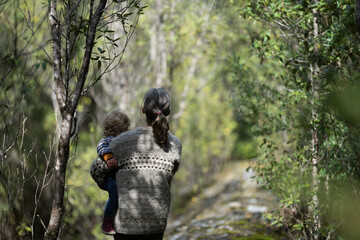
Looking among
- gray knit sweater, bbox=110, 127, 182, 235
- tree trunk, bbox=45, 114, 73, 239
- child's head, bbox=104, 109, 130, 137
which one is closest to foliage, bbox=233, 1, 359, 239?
gray knit sweater, bbox=110, 127, 182, 235

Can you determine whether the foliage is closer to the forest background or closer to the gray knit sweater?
the forest background

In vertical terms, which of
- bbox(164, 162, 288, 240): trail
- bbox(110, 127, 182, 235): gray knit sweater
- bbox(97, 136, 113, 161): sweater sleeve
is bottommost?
bbox(164, 162, 288, 240): trail

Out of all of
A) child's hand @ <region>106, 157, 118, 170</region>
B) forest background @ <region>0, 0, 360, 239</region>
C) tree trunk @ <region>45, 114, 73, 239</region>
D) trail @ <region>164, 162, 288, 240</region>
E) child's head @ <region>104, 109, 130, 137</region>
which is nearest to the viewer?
tree trunk @ <region>45, 114, 73, 239</region>

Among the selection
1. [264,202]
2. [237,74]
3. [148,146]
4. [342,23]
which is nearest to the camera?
[148,146]

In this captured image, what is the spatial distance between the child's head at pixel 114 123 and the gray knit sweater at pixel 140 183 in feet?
1.01

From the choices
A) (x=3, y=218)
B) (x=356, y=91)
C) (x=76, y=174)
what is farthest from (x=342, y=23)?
(x=76, y=174)

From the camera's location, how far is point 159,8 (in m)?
11.3

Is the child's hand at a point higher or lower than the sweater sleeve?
lower

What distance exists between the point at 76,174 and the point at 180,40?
187 inches

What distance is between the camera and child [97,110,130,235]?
316cm

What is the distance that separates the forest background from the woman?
441 mm

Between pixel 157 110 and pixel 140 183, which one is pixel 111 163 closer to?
pixel 140 183

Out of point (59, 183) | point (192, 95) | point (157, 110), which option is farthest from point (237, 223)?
point (192, 95)

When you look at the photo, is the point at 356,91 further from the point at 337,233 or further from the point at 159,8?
the point at 159,8
